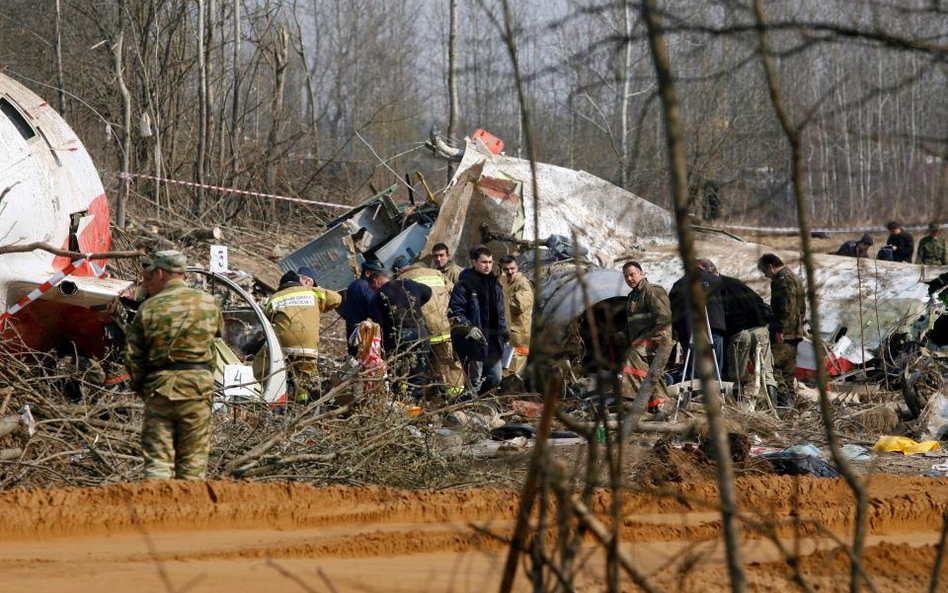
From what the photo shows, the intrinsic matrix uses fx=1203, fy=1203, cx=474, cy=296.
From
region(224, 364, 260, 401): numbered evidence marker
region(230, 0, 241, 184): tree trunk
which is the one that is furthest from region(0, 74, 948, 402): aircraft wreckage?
region(230, 0, 241, 184): tree trunk

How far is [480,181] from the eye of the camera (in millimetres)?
19156

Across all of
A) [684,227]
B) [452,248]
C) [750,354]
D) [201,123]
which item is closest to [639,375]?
[750,354]

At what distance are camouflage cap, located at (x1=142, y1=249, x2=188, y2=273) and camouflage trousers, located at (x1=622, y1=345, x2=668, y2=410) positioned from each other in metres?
5.73

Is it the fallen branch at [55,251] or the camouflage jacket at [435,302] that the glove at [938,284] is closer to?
the camouflage jacket at [435,302]

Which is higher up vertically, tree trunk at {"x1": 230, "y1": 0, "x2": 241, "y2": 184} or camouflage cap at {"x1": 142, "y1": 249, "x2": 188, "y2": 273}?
tree trunk at {"x1": 230, "y1": 0, "x2": 241, "y2": 184}

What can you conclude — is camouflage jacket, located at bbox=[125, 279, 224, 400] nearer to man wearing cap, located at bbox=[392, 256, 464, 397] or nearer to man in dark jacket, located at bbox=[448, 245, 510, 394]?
man wearing cap, located at bbox=[392, 256, 464, 397]

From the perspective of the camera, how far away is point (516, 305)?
1416cm

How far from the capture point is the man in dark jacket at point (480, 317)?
1337 centimetres

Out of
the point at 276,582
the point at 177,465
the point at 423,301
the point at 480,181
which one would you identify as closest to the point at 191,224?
the point at 480,181

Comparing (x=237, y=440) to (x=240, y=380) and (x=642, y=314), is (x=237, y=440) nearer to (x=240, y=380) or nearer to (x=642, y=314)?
(x=240, y=380)

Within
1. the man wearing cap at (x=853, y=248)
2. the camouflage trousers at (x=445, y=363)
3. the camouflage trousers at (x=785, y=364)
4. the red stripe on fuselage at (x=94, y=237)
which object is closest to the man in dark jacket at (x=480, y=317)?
the camouflage trousers at (x=445, y=363)

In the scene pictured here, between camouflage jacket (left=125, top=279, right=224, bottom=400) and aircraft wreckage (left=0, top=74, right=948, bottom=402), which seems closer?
camouflage jacket (left=125, top=279, right=224, bottom=400)

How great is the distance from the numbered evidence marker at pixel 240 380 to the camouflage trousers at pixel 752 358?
577 cm

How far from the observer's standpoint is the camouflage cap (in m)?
8.47
